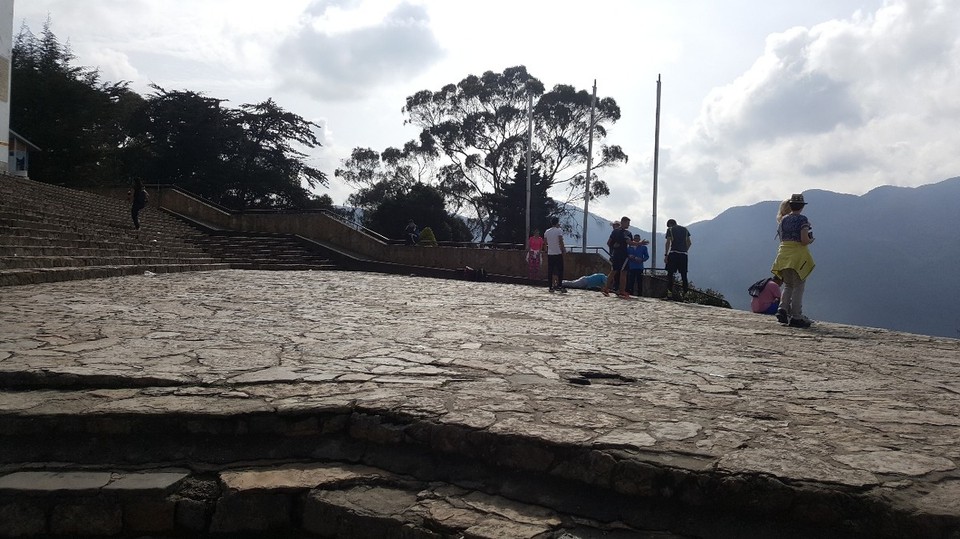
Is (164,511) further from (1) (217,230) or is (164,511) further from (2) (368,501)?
(1) (217,230)

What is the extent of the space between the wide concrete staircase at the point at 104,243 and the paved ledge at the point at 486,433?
21.5 feet

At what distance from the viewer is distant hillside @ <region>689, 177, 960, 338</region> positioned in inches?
3472

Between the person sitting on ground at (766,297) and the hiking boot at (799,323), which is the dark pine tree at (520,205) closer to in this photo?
the person sitting on ground at (766,297)

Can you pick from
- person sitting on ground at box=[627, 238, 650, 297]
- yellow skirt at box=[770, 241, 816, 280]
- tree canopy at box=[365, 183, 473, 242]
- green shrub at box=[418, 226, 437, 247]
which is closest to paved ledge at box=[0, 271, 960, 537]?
yellow skirt at box=[770, 241, 816, 280]

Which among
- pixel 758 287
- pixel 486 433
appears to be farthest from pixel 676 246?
pixel 486 433

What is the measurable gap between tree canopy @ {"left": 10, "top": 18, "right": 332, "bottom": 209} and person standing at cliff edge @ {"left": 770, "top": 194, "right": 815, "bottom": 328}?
3175 cm

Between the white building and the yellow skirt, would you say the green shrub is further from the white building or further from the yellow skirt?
the white building

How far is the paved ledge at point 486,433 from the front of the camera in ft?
6.80

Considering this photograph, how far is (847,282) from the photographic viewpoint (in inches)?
4112

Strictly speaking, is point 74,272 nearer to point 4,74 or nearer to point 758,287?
point 758,287

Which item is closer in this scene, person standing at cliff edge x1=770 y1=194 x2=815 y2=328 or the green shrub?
person standing at cliff edge x1=770 y1=194 x2=815 y2=328

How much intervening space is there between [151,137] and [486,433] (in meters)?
38.2

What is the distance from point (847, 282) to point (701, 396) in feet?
389

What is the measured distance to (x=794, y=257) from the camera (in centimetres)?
680
